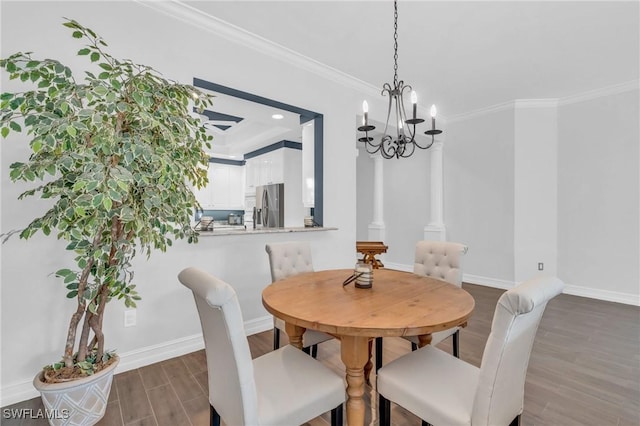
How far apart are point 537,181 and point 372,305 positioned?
433 centimetres

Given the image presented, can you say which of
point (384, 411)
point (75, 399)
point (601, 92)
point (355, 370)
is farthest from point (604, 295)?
point (75, 399)

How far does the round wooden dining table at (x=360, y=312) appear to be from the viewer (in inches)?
49.6

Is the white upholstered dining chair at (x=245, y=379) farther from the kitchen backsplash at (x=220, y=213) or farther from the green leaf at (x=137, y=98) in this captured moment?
the kitchen backsplash at (x=220, y=213)

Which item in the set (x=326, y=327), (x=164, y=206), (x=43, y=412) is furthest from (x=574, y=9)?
(x=43, y=412)

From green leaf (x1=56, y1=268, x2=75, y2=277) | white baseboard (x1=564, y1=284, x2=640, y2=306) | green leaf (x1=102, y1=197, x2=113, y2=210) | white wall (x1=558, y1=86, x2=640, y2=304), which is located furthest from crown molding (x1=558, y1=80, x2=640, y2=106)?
green leaf (x1=56, y1=268, x2=75, y2=277)

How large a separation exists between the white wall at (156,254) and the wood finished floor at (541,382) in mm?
259

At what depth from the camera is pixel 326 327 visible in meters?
1.26

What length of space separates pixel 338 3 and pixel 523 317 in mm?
2490

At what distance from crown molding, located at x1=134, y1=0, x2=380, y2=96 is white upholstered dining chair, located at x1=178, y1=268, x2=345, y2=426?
229 centimetres

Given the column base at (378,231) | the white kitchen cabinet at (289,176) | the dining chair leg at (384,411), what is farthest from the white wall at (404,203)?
the dining chair leg at (384,411)

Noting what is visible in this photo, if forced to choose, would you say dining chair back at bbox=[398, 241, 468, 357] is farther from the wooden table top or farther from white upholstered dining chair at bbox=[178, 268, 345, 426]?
white upholstered dining chair at bbox=[178, 268, 345, 426]

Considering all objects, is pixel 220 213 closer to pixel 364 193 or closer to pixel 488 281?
pixel 364 193

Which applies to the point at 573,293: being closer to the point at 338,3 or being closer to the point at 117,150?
the point at 338,3

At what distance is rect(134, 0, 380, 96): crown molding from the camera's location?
2.44 meters
